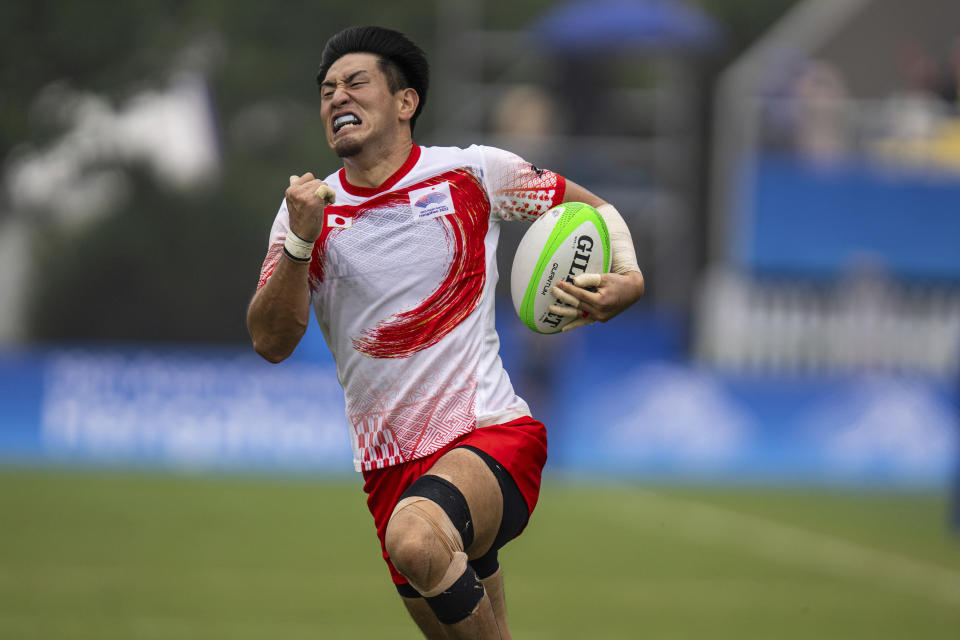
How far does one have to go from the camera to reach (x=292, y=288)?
17.2 ft

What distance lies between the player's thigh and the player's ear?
127 cm

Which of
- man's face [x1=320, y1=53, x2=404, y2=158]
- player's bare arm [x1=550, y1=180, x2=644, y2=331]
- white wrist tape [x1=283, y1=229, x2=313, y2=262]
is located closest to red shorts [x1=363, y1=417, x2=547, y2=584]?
player's bare arm [x1=550, y1=180, x2=644, y2=331]

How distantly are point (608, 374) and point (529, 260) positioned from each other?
1227 cm

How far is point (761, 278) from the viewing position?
21297mm

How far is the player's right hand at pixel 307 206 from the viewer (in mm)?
5113

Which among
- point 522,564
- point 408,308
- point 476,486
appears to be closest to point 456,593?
point 476,486

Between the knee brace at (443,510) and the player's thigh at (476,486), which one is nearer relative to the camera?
the knee brace at (443,510)

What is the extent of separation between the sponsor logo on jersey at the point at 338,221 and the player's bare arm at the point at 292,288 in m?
0.30

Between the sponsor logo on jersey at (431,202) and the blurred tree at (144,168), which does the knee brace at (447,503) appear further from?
the blurred tree at (144,168)

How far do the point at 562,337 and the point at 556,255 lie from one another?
13.7 metres

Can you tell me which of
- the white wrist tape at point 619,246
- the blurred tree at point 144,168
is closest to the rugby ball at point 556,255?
the white wrist tape at point 619,246

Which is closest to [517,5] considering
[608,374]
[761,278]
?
[761,278]

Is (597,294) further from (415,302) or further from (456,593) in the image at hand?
(456,593)

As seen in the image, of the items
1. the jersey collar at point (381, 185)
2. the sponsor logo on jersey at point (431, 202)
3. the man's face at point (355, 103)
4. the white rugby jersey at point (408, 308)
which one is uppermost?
the man's face at point (355, 103)
